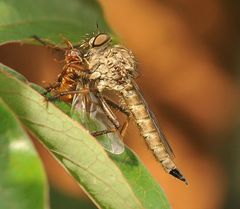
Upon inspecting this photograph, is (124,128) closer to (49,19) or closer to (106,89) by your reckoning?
(106,89)

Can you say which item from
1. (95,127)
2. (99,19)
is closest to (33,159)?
(95,127)

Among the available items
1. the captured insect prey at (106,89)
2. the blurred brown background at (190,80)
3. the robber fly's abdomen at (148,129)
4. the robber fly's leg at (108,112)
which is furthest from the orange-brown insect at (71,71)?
the blurred brown background at (190,80)

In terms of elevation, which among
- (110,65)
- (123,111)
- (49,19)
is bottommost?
(123,111)

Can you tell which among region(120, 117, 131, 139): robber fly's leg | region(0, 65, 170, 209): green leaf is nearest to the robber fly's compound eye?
region(120, 117, 131, 139): robber fly's leg

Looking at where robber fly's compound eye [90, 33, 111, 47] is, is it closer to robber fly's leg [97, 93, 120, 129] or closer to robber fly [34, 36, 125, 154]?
robber fly [34, 36, 125, 154]


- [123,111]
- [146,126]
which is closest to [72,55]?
[123,111]

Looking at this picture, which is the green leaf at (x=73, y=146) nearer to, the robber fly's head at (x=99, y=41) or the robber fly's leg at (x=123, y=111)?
the robber fly's leg at (x=123, y=111)
